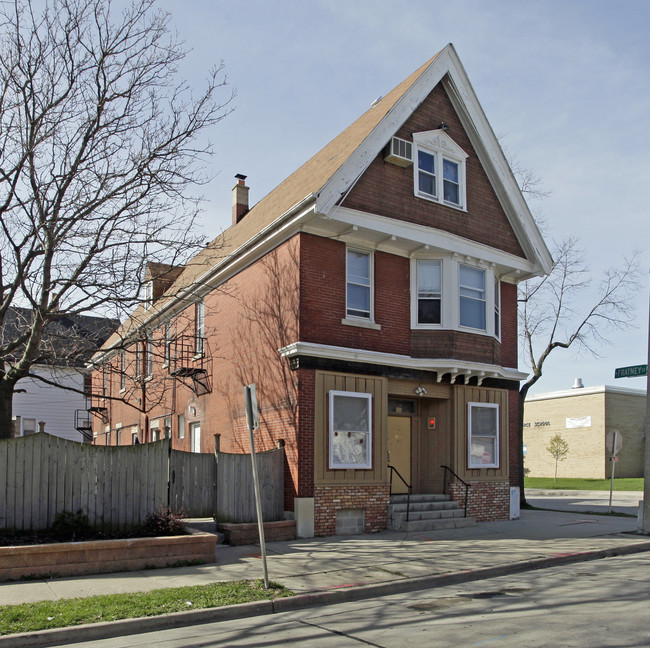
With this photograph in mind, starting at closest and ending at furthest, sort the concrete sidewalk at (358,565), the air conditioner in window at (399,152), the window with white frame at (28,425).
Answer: the concrete sidewalk at (358,565)
the air conditioner in window at (399,152)
the window with white frame at (28,425)

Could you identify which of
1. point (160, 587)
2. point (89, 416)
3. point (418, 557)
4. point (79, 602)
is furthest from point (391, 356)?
point (89, 416)

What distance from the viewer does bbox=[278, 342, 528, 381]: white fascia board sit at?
49.0ft

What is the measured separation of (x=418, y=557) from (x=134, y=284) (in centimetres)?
733

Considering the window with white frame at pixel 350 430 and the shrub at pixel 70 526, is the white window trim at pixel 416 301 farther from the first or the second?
the shrub at pixel 70 526

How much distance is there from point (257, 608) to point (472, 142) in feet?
46.2

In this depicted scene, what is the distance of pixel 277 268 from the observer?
16312 mm

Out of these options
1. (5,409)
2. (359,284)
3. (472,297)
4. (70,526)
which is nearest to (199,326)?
(359,284)

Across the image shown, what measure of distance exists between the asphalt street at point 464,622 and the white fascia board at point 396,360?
20.4 ft

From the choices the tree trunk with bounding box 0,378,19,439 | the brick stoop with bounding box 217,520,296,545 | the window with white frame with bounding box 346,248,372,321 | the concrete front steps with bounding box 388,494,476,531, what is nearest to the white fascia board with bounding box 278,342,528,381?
the window with white frame with bounding box 346,248,372,321

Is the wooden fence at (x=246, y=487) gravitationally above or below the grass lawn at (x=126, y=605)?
above

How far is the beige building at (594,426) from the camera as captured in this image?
42844 mm

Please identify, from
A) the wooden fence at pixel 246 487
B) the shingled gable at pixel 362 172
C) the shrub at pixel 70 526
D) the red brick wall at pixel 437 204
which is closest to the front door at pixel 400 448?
the wooden fence at pixel 246 487

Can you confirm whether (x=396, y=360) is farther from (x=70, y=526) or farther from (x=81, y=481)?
(x=70, y=526)

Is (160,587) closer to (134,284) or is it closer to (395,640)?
(395,640)
